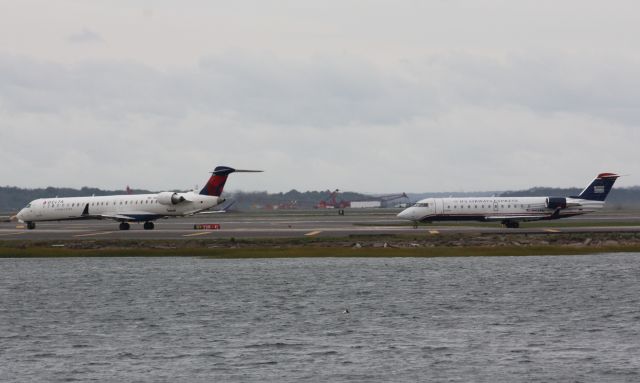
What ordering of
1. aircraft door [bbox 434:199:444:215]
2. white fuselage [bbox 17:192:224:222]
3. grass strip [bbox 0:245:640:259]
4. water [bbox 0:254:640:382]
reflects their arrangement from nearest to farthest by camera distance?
water [bbox 0:254:640:382] → grass strip [bbox 0:245:640:259] → aircraft door [bbox 434:199:444:215] → white fuselage [bbox 17:192:224:222]

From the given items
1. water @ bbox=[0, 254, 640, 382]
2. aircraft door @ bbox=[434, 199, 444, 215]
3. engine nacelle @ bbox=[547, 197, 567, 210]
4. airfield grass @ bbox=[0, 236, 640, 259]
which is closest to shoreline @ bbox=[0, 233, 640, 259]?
airfield grass @ bbox=[0, 236, 640, 259]

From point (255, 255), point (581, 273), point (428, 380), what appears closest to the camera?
point (428, 380)

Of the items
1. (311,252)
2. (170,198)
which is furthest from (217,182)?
(311,252)

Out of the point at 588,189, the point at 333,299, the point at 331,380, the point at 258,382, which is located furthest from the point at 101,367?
the point at 588,189

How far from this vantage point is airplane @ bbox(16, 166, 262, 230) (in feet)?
343

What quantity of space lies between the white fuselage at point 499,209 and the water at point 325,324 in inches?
1388

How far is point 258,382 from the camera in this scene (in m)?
28.7

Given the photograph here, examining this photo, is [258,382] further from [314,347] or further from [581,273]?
[581,273]

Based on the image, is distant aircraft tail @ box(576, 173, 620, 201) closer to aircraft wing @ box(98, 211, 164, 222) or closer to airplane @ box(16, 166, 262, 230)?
airplane @ box(16, 166, 262, 230)

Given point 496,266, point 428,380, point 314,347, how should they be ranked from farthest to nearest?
point 496,266 → point 314,347 → point 428,380

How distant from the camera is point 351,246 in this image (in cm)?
7531

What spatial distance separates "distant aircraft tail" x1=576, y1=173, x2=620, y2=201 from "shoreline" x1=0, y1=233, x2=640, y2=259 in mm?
20192

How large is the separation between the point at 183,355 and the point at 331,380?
6808mm

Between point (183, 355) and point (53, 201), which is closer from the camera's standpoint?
point (183, 355)
